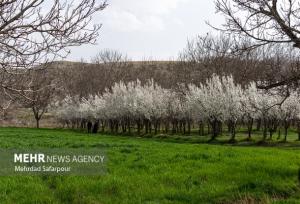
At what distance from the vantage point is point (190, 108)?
204 ft

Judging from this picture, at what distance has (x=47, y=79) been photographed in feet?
26.7

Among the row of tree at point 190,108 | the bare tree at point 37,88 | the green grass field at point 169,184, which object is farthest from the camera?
the row of tree at point 190,108

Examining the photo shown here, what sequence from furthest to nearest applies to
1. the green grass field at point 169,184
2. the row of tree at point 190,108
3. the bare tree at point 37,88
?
the row of tree at point 190,108
the green grass field at point 169,184
the bare tree at point 37,88

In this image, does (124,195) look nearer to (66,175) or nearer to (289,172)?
(66,175)

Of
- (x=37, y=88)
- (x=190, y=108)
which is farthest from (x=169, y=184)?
(x=190, y=108)

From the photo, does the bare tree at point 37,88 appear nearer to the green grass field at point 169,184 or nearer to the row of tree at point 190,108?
the green grass field at point 169,184

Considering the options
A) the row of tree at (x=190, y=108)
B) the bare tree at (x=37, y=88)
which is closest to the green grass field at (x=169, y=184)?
the bare tree at (x=37, y=88)

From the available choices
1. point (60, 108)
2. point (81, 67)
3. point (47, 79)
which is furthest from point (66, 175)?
point (81, 67)

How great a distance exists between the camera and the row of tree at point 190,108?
5306 cm

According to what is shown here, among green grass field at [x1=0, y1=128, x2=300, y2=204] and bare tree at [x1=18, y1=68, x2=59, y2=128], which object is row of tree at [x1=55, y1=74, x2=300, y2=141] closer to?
green grass field at [x1=0, y1=128, x2=300, y2=204]

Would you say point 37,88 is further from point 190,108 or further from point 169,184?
point 190,108

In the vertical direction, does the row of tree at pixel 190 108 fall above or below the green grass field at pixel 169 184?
above

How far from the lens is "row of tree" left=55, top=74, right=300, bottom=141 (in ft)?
174

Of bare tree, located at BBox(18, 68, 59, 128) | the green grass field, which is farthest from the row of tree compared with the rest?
bare tree, located at BBox(18, 68, 59, 128)
